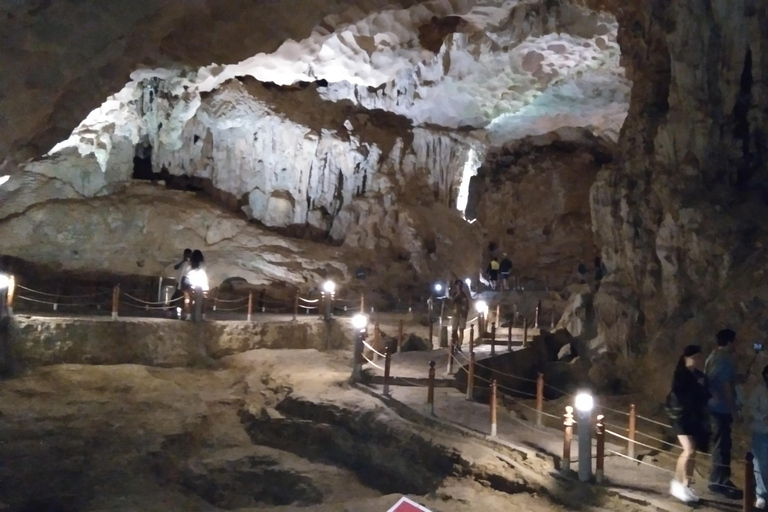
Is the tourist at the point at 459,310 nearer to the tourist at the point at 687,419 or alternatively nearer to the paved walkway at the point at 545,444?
the paved walkway at the point at 545,444

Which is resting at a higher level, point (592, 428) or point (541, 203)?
point (541, 203)

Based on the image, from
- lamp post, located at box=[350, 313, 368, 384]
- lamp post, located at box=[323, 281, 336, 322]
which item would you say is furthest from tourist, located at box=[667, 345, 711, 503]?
lamp post, located at box=[323, 281, 336, 322]

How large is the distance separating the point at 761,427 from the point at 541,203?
22.7 metres

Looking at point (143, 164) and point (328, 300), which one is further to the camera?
point (143, 164)

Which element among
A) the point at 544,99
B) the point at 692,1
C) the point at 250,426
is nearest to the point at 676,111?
the point at 692,1

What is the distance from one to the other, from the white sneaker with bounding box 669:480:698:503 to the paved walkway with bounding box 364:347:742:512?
2.5 inches

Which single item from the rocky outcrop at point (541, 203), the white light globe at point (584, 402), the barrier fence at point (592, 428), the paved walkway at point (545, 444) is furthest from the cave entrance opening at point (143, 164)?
the white light globe at point (584, 402)

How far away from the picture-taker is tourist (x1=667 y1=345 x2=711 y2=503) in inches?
247

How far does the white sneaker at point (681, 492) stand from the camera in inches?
245

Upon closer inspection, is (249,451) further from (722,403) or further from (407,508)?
(407,508)

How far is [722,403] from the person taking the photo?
640 centimetres

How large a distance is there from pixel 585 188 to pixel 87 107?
22.5m

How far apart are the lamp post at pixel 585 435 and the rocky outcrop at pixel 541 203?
21.3 meters

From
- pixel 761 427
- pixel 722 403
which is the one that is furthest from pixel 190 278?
pixel 761 427
